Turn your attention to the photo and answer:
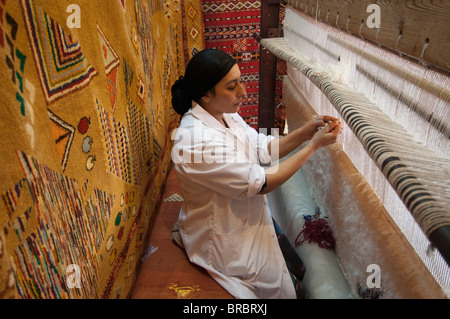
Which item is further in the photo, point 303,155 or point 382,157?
point 303,155

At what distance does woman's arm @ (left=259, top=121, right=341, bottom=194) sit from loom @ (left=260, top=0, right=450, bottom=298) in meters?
0.14

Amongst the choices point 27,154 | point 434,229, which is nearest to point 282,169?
point 434,229

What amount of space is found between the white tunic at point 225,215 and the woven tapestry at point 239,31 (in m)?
2.24

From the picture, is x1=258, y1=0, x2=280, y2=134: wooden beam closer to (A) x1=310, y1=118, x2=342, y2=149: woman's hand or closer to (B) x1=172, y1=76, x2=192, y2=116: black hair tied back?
(B) x1=172, y1=76, x2=192, y2=116: black hair tied back

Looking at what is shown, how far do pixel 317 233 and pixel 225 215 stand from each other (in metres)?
0.46

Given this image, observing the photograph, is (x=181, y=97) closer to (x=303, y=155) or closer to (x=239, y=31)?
(x=303, y=155)

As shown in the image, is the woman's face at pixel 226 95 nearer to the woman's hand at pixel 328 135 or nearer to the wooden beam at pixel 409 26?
the woman's hand at pixel 328 135

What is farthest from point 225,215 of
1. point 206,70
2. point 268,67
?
point 268,67

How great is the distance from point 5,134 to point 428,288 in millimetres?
1185

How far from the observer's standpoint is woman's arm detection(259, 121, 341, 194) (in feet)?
4.66

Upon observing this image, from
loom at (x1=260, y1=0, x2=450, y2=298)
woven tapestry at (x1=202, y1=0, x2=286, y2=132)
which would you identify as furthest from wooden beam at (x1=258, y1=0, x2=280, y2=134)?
loom at (x1=260, y1=0, x2=450, y2=298)

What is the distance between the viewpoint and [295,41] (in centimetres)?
228

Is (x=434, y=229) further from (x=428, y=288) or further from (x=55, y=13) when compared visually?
(x=55, y=13)

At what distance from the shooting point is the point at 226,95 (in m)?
1.64
